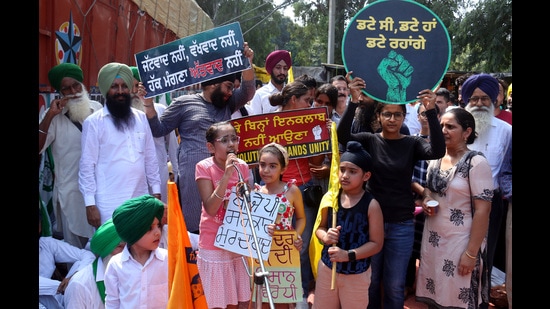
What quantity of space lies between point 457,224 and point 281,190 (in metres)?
1.24

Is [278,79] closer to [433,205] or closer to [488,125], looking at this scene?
[488,125]

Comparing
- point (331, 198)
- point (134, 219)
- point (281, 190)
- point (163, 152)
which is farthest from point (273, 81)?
point (134, 219)

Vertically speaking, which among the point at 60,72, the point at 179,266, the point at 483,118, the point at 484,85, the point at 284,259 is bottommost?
the point at 284,259

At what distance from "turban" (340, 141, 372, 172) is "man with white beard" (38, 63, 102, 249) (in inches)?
91.7

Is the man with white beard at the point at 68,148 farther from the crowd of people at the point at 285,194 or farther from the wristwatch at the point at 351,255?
the wristwatch at the point at 351,255

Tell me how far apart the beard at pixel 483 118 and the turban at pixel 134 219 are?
10.1 ft

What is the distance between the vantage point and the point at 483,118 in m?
5.07
